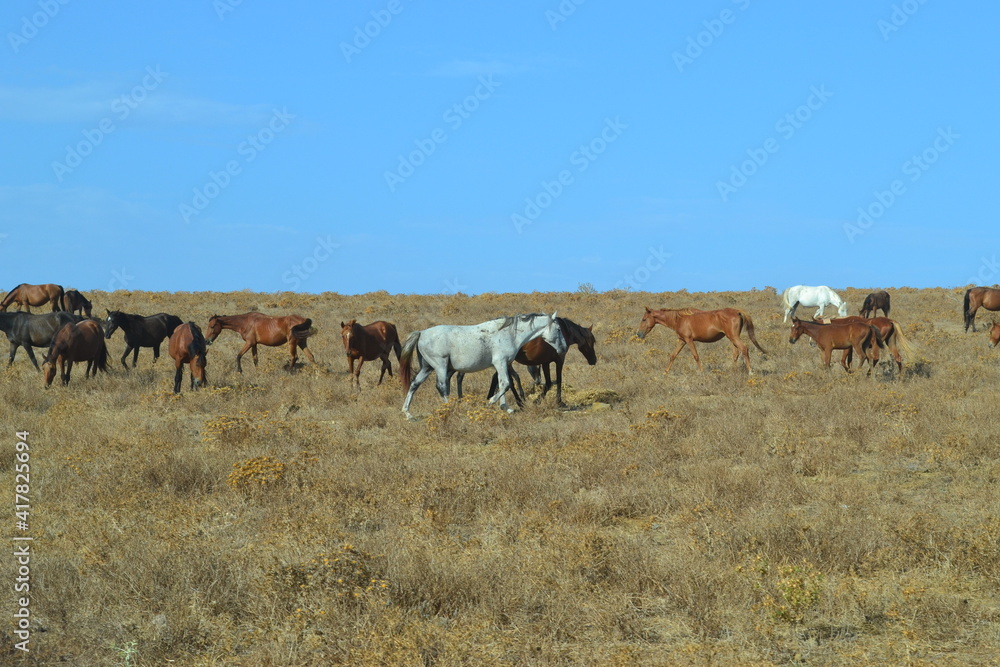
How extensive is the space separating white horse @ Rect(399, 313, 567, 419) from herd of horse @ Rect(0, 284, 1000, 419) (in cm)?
2

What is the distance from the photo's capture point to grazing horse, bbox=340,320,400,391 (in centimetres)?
1906

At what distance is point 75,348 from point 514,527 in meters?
13.4

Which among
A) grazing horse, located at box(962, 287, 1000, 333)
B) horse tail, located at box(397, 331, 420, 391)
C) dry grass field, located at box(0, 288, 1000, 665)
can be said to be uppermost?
grazing horse, located at box(962, 287, 1000, 333)

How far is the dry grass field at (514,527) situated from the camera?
19.9 feet

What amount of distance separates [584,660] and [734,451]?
6659 millimetres

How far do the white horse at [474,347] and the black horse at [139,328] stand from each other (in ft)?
28.9

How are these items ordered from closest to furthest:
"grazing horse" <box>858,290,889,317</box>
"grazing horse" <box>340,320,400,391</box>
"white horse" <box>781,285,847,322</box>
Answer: "grazing horse" <box>340,320,400,391</box> < "grazing horse" <box>858,290,889,317</box> < "white horse" <box>781,285,847,322</box>

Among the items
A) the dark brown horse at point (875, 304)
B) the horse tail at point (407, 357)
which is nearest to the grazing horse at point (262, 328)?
the horse tail at point (407, 357)

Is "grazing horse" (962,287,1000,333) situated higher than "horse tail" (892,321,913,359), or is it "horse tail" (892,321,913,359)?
"grazing horse" (962,287,1000,333)

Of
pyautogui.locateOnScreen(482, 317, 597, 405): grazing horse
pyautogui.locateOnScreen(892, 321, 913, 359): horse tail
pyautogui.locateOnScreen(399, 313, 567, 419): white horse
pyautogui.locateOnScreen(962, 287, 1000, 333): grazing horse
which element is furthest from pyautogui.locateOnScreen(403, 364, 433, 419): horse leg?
pyautogui.locateOnScreen(962, 287, 1000, 333): grazing horse

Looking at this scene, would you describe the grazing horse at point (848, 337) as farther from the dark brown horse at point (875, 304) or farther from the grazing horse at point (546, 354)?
the dark brown horse at point (875, 304)

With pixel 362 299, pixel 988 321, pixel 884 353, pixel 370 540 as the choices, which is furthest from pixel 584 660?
pixel 362 299

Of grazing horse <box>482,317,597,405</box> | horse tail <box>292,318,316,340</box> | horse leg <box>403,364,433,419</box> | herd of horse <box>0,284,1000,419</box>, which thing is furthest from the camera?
horse tail <box>292,318,316,340</box>

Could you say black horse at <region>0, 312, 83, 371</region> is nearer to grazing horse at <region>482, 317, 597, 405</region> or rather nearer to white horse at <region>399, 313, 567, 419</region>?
white horse at <region>399, 313, 567, 419</region>
